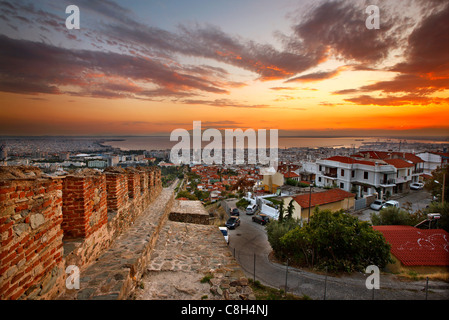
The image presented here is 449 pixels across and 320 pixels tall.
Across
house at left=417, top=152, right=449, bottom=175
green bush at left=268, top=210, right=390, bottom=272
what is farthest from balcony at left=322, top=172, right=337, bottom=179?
green bush at left=268, top=210, right=390, bottom=272

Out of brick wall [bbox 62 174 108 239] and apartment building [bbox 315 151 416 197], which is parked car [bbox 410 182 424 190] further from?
brick wall [bbox 62 174 108 239]

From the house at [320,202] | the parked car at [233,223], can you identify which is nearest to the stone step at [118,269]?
the parked car at [233,223]

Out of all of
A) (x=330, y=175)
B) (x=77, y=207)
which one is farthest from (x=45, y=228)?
(x=330, y=175)

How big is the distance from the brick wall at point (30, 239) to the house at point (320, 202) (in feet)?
44.1

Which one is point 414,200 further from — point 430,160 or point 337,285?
point 337,285

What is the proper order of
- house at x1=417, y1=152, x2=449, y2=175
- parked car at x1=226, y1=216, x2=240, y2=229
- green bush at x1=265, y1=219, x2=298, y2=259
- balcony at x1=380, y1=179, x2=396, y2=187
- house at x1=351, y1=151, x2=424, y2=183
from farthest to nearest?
house at x1=417, y1=152, x2=449, y2=175 < house at x1=351, y1=151, x2=424, y2=183 < balcony at x1=380, y1=179, x2=396, y2=187 < parked car at x1=226, y1=216, x2=240, y2=229 < green bush at x1=265, y1=219, x2=298, y2=259

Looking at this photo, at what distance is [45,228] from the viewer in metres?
2.12

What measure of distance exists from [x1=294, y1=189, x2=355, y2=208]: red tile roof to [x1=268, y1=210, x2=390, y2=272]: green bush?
7.53m

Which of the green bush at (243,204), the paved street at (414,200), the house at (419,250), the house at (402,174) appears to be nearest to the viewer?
the house at (419,250)

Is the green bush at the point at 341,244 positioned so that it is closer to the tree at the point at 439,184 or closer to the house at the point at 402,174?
the tree at the point at 439,184

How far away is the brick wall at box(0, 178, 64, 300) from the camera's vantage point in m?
1.68

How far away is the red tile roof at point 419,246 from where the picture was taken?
678 centimetres
